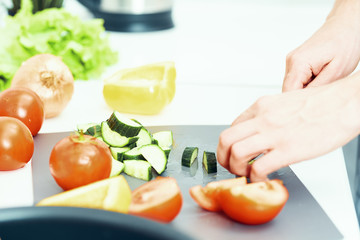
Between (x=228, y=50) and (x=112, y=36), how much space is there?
56 centimetres

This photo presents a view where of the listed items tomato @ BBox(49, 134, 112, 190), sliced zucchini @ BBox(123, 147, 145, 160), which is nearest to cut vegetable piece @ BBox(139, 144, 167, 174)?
sliced zucchini @ BBox(123, 147, 145, 160)

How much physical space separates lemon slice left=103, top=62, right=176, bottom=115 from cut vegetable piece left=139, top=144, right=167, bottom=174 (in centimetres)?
32

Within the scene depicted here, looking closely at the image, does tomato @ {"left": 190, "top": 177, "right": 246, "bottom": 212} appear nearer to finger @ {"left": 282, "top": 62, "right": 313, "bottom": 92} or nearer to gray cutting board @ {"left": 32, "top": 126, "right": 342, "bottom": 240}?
gray cutting board @ {"left": 32, "top": 126, "right": 342, "bottom": 240}

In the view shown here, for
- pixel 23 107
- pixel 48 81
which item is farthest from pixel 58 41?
pixel 23 107

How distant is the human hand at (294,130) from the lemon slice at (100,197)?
0.78 ft

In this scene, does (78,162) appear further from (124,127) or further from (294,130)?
(294,130)

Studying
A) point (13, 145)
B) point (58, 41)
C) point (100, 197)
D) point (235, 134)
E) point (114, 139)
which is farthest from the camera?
point (58, 41)

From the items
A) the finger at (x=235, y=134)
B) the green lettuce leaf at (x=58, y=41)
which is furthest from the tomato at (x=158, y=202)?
the green lettuce leaf at (x=58, y=41)

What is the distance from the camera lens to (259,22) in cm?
269

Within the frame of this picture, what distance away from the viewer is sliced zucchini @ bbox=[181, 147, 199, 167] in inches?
47.1

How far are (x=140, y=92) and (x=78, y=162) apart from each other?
0.51 metres

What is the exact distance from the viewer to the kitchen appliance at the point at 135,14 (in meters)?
2.42

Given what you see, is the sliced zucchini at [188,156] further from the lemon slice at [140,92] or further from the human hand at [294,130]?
the lemon slice at [140,92]

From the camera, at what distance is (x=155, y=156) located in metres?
1.18
